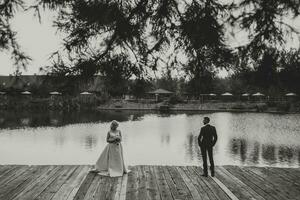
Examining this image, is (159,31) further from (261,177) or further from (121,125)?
(121,125)

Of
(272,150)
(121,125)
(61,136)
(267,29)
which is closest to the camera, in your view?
(267,29)

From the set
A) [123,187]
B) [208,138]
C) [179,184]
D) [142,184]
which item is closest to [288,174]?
[208,138]

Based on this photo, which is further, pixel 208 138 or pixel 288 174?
pixel 288 174

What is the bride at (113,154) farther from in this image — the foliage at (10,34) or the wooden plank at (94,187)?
the foliage at (10,34)

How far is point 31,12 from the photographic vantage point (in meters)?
3.60

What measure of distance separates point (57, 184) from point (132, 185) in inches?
69.6

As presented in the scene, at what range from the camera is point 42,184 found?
8484mm

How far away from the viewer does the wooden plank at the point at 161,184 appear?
24.8 ft

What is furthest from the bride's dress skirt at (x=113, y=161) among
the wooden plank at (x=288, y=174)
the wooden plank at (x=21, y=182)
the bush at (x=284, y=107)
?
the bush at (x=284, y=107)

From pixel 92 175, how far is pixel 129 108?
52.6m

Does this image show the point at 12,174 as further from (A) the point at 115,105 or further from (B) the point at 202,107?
(A) the point at 115,105

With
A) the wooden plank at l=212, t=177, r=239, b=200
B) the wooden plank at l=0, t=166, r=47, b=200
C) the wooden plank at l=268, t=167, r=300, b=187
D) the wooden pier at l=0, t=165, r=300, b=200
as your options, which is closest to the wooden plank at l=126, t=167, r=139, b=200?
the wooden pier at l=0, t=165, r=300, b=200

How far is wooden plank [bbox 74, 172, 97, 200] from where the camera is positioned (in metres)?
7.48

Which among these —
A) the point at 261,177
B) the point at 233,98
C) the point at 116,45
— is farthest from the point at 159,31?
the point at 233,98
